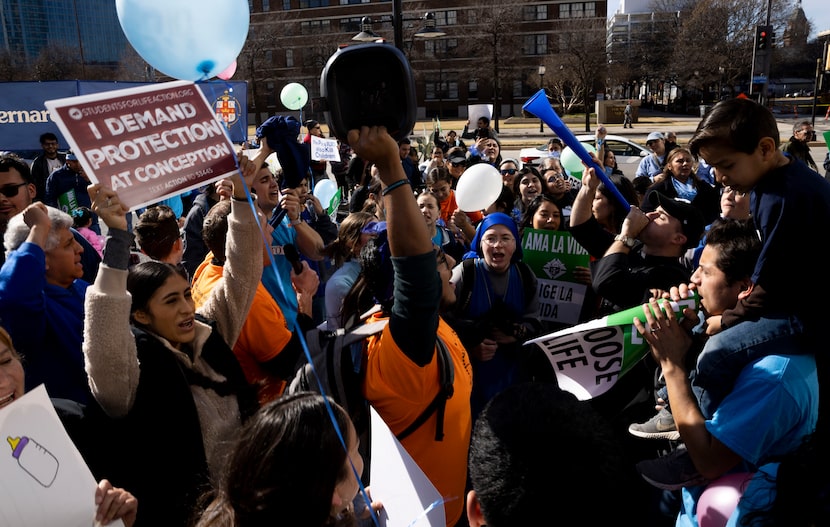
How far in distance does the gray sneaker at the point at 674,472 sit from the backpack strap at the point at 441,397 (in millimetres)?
710

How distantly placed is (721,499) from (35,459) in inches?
77.0

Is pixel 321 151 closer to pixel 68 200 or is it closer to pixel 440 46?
pixel 68 200

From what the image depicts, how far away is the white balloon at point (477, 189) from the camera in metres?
5.14

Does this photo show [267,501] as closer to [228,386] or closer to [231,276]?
[228,386]

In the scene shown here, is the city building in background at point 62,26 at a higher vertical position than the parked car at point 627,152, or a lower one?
higher

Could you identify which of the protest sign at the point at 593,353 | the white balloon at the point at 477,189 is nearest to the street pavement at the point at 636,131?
the white balloon at the point at 477,189

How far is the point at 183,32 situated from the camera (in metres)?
2.59

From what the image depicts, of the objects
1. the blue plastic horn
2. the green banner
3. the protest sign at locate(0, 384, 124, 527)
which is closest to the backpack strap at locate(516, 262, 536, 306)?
the blue plastic horn

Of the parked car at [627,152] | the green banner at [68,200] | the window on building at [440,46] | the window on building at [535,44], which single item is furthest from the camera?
the window on building at [535,44]

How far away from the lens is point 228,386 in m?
2.30

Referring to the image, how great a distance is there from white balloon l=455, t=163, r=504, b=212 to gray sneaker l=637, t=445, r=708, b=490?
130 inches

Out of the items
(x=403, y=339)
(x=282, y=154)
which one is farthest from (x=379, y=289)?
(x=282, y=154)

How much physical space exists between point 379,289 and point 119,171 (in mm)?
967

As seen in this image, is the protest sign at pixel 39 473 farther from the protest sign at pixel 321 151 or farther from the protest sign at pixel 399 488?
the protest sign at pixel 321 151
